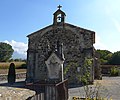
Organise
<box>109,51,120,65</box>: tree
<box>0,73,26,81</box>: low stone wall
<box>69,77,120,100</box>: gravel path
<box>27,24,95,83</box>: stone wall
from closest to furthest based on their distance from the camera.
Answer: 1. <box>69,77,120,100</box>: gravel path
2. <box>27,24,95,83</box>: stone wall
3. <box>0,73,26,81</box>: low stone wall
4. <box>109,51,120,65</box>: tree

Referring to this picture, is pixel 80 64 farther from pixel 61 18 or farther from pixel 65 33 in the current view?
pixel 61 18

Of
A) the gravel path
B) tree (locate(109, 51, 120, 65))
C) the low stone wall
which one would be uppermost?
tree (locate(109, 51, 120, 65))

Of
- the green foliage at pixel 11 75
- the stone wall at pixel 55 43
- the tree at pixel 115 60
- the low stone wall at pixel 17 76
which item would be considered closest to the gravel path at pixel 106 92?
the stone wall at pixel 55 43

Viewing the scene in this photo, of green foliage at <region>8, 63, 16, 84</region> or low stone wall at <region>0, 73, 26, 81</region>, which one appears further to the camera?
low stone wall at <region>0, 73, 26, 81</region>

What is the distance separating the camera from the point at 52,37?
973 inches

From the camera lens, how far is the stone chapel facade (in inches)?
926

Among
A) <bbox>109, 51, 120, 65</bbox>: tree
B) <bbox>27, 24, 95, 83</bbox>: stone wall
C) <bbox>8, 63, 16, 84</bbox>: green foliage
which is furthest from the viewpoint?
<bbox>109, 51, 120, 65</bbox>: tree

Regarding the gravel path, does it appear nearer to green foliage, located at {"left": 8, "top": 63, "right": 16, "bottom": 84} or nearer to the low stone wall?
green foliage, located at {"left": 8, "top": 63, "right": 16, "bottom": 84}

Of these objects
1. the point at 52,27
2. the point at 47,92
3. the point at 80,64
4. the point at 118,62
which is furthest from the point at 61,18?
the point at 118,62

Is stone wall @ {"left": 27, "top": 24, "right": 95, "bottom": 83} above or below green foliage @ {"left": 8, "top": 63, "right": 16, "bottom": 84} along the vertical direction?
above

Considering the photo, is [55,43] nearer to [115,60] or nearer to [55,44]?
[55,44]

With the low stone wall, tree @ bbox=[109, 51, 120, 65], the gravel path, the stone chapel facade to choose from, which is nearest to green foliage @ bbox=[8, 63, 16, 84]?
the stone chapel facade

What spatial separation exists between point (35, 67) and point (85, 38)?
6.41 metres

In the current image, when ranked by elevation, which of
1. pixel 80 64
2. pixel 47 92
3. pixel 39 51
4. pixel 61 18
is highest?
pixel 61 18
